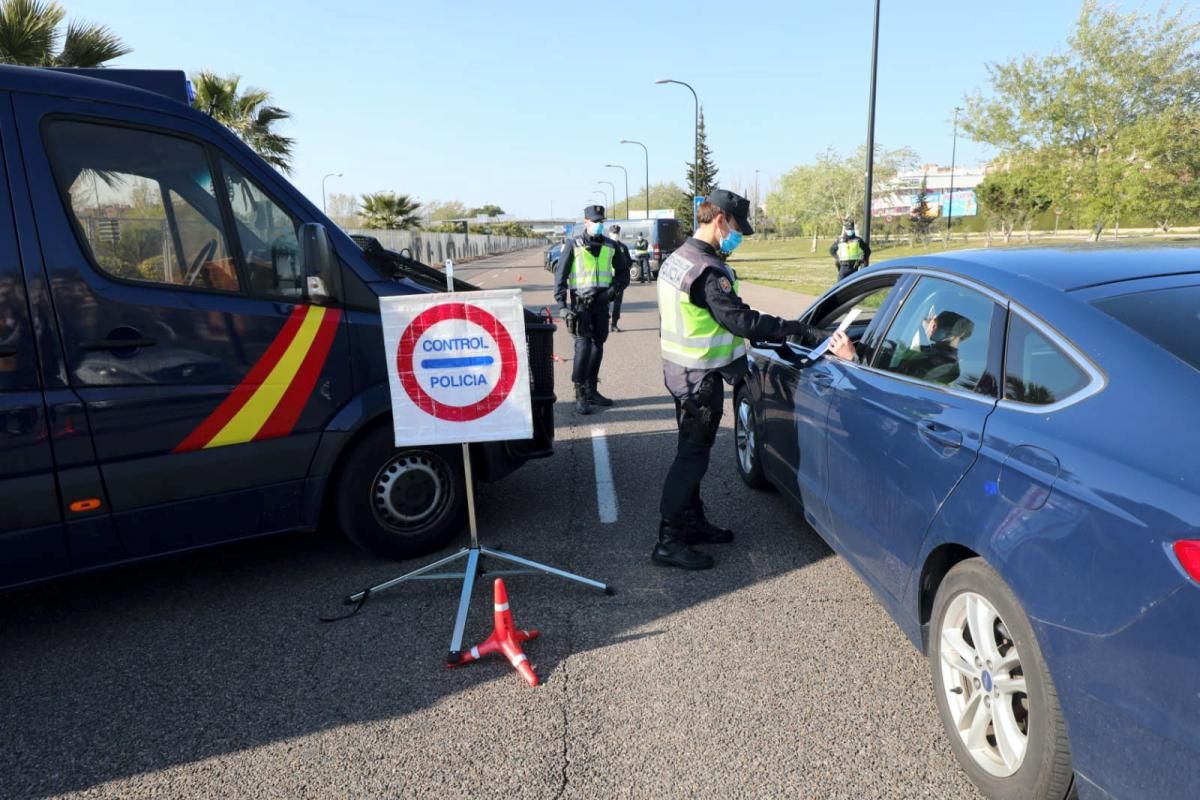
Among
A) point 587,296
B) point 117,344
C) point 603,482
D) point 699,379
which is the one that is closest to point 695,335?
point 699,379

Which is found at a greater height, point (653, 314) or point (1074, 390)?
point (1074, 390)

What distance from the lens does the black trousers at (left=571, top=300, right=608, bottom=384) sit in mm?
8062

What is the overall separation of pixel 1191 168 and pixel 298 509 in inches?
1154

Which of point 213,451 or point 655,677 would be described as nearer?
point 655,677

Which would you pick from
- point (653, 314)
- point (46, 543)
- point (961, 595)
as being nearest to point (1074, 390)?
point (961, 595)

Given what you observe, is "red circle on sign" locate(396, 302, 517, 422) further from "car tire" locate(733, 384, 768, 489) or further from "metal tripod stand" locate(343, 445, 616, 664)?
"car tire" locate(733, 384, 768, 489)

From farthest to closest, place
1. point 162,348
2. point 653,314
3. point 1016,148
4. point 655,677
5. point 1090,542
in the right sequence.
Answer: point 1016,148, point 653,314, point 162,348, point 655,677, point 1090,542

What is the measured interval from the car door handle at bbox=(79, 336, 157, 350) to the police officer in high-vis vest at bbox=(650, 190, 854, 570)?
7.74 feet

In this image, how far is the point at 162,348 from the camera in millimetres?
3432

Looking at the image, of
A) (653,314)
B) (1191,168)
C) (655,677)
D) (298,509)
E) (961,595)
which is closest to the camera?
(961,595)

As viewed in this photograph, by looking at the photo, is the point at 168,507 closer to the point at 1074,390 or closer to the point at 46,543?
the point at 46,543

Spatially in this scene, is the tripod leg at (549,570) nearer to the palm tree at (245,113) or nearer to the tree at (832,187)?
the palm tree at (245,113)

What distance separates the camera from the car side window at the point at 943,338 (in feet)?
8.99

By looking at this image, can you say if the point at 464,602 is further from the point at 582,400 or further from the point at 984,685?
the point at 582,400
